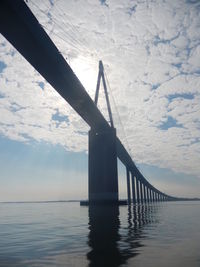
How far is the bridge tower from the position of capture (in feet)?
160

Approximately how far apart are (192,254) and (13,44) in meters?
26.1

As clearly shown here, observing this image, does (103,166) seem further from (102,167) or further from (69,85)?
(69,85)

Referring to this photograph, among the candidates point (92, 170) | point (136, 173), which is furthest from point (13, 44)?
point (136, 173)

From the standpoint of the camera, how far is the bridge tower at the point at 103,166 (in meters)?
48.7

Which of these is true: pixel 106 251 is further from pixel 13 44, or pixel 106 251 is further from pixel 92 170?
pixel 92 170

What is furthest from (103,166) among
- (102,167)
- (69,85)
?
(69,85)

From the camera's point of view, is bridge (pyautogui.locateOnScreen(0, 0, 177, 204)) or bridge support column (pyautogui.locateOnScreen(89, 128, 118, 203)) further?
bridge support column (pyautogui.locateOnScreen(89, 128, 118, 203))

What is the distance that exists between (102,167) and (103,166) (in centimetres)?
30

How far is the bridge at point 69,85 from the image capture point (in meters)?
22.7

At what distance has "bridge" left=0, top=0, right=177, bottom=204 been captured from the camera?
893 inches

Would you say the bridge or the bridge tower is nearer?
the bridge

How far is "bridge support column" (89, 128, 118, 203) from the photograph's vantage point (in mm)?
48688

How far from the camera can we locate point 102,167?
50.5 metres

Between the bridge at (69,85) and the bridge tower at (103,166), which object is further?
the bridge tower at (103,166)
